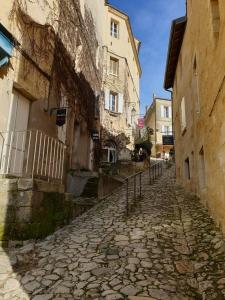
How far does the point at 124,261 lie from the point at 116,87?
60.4 ft

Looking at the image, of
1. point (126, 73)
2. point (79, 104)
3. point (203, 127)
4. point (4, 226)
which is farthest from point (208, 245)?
point (126, 73)

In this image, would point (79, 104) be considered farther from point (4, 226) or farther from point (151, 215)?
point (4, 226)

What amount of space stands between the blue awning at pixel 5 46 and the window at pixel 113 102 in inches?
581

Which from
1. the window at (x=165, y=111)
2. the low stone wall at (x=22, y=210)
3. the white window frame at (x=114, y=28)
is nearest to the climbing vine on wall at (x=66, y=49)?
the low stone wall at (x=22, y=210)

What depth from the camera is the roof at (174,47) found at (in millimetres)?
11008

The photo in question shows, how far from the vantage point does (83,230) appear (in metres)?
6.59

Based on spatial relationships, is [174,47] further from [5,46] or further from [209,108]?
[5,46]

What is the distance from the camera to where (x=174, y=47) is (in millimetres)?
12672

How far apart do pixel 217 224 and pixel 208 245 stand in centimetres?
91

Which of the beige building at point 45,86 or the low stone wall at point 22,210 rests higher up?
the beige building at point 45,86

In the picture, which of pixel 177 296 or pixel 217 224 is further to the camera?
pixel 217 224

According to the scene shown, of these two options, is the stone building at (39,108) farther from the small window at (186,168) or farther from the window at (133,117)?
the window at (133,117)

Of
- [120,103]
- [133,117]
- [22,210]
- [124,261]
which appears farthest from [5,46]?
[133,117]

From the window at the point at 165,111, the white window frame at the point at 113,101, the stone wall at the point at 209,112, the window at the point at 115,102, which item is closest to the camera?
the stone wall at the point at 209,112
